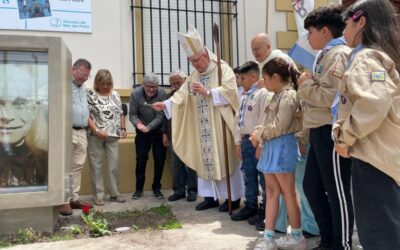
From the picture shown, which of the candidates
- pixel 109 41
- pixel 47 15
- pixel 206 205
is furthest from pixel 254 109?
pixel 47 15

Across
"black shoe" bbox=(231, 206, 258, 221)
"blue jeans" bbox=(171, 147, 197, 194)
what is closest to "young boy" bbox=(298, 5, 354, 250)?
"black shoe" bbox=(231, 206, 258, 221)

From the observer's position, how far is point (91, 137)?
531cm

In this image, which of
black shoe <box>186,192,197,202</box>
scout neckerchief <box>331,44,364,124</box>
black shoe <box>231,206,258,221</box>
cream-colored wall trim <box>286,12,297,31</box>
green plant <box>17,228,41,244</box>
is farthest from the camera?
cream-colored wall trim <box>286,12,297,31</box>

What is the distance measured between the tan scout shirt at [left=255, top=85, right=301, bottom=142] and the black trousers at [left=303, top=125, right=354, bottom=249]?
0.27m

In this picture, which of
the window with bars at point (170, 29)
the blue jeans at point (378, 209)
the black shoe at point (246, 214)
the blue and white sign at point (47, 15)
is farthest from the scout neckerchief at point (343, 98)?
the blue and white sign at point (47, 15)

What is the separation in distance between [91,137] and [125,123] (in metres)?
0.87

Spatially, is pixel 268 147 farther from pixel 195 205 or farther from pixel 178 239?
pixel 195 205

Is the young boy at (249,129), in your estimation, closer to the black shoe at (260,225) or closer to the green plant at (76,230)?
the black shoe at (260,225)

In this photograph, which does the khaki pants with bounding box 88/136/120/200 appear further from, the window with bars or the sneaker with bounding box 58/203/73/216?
the window with bars

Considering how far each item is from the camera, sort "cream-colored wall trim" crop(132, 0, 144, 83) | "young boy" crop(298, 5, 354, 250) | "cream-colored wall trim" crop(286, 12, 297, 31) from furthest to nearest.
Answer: "cream-colored wall trim" crop(286, 12, 297, 31) → "cream-colored wall trim" crop(132, 0, 144, 83) → "young boy" crop(298, 5, 354, 250)

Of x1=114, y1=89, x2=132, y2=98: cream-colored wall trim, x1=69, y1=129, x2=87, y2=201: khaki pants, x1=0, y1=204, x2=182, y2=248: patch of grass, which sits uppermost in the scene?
x1=114, y1=89, x2=132, y2=98: cream-colored wall trim

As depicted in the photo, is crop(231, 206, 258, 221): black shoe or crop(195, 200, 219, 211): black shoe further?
crop(195, 200, 219, 211): black shoe

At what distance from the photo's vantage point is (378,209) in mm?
2066

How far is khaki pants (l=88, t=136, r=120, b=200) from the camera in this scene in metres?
5.33
